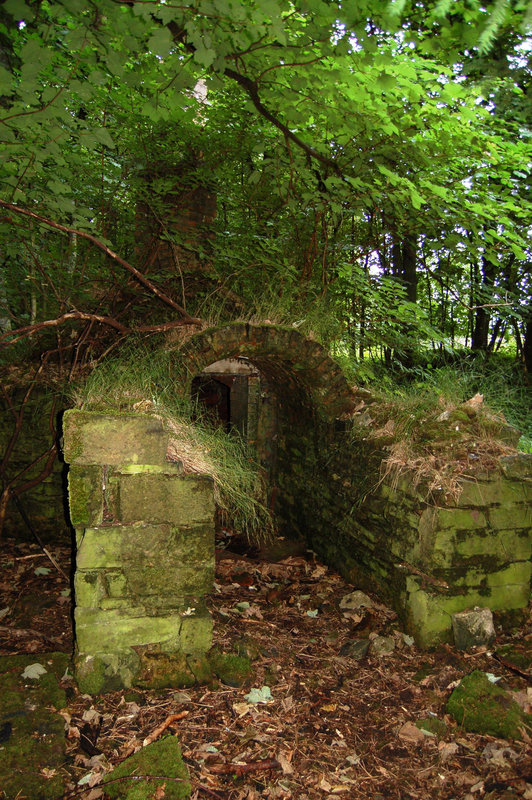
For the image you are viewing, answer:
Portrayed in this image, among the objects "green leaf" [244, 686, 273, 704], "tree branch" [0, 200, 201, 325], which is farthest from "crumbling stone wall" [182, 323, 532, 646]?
"green leaf" [244, 686, 273, 704]

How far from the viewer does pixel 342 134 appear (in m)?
5.12

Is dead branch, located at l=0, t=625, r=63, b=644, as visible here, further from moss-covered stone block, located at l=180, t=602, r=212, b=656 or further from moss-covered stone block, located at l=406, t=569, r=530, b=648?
moss-covered stone block, located at l=406, t=569, r=530, b=648

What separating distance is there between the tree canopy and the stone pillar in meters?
1.48

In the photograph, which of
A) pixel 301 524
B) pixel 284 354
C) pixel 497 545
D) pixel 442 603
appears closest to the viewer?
pixel 442 603

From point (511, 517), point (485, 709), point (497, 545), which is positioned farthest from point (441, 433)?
point (485, 709)

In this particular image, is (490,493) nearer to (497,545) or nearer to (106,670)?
(497,545)

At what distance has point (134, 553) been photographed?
10.7 feet

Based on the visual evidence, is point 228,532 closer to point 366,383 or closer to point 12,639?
point 366,383

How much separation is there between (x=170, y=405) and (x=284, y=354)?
1.68m

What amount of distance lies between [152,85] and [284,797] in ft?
17.2

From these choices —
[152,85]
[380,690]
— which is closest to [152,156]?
[152,85]

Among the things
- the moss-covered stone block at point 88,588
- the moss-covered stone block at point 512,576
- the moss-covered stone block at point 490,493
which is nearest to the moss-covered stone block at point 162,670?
the moss-covered stone block at point 88,588

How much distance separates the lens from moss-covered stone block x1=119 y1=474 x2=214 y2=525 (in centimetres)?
324

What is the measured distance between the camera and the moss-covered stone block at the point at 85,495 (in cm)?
315
